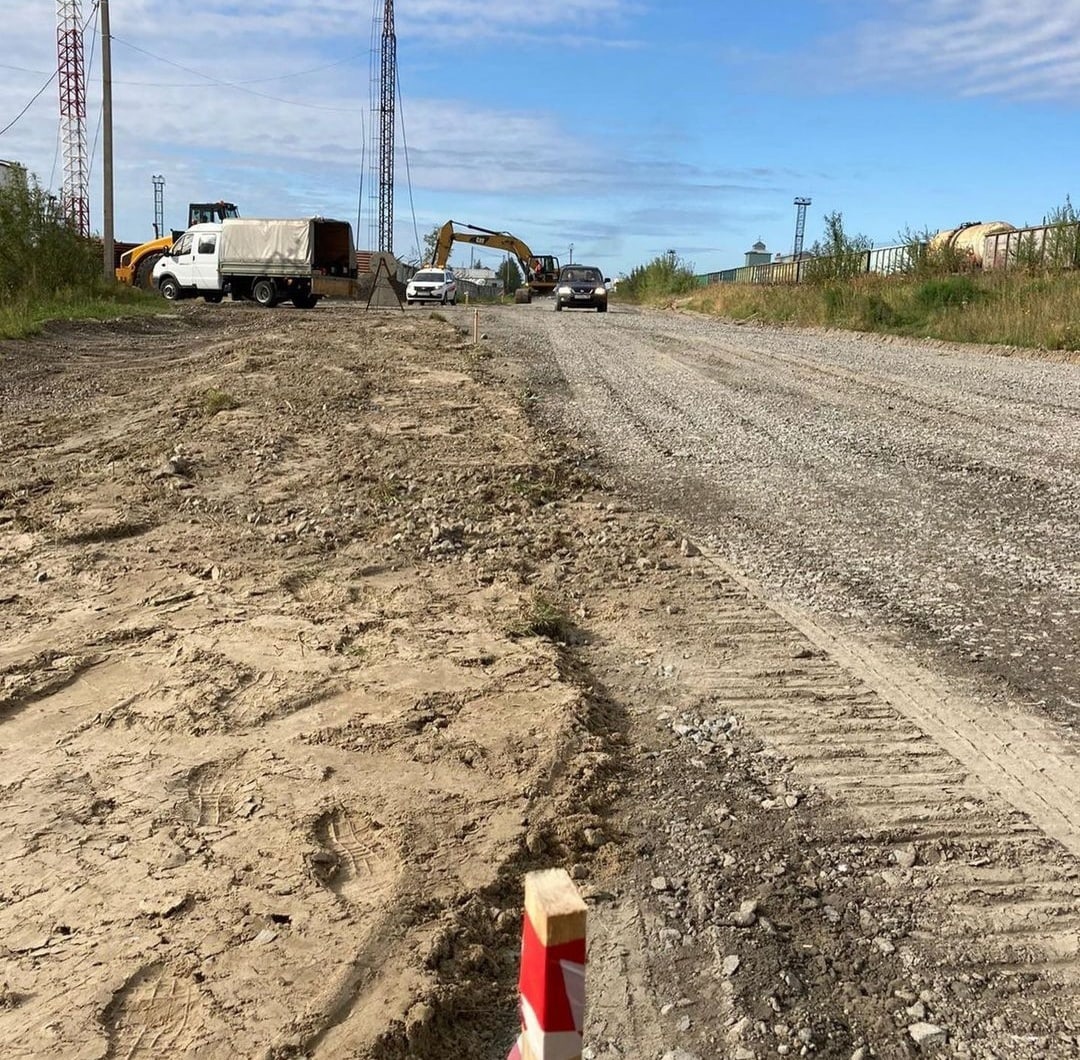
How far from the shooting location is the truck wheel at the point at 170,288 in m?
36.3

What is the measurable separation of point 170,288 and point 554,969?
127 ft

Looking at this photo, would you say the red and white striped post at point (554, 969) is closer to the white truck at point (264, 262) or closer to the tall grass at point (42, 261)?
the tall grass at point (42, 261)

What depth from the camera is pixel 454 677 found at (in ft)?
13.5

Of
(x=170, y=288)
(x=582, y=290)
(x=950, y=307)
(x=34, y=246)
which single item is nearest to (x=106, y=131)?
(x=34, y=246)

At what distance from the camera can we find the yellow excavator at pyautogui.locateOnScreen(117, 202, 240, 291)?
39188 millimetres

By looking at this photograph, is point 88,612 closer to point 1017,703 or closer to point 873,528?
point 1017,703

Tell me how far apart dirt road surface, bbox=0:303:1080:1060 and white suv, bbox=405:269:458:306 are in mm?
37812

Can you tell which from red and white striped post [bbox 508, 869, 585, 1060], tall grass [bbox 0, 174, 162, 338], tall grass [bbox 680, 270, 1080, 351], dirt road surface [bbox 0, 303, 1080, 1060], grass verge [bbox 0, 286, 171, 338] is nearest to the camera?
red and white striped post [bbox 508, 869, 585, 1060]

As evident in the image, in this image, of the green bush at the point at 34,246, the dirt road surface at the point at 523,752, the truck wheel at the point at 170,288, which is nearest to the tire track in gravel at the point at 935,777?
the dirt road surface at the point at 523,752

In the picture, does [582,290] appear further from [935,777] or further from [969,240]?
[935,777]

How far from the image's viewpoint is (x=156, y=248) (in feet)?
131

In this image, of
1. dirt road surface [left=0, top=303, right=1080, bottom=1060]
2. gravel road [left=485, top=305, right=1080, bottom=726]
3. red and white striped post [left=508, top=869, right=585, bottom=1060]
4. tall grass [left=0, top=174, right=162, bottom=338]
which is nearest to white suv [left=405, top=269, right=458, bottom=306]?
tall grass [left=0, top=174, right=162, bottom=338]

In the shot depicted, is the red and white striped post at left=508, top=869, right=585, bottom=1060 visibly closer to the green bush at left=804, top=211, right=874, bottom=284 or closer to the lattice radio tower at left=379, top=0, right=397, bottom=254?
the green bush at left=804, top=211, right=874, bottom=284

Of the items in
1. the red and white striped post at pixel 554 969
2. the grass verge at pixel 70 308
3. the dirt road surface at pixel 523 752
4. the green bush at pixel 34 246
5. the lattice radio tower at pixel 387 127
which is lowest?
the dirt road surface at pixel 523 752
